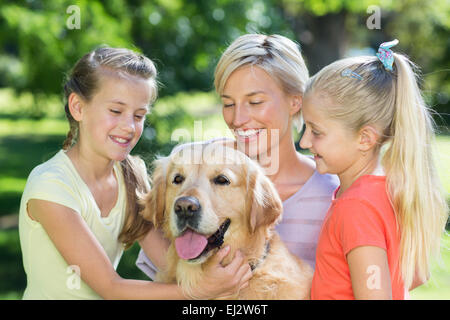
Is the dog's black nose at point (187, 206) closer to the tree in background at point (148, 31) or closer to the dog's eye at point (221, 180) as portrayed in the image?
the dog's eye at point (221, 180)

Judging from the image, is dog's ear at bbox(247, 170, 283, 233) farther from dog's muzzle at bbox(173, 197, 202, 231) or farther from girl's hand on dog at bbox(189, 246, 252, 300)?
dog's muzzle at bbox(173, 197, 202, 231)

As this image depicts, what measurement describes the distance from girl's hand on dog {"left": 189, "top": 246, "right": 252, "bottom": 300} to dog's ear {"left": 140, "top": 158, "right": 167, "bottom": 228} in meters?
0.43

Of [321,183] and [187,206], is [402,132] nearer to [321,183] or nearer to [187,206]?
[321,183]

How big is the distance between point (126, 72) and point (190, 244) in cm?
107

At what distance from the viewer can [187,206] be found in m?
2.60

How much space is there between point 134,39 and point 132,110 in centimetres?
515

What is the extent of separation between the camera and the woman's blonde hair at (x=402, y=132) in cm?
239

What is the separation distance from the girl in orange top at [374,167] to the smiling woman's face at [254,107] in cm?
51

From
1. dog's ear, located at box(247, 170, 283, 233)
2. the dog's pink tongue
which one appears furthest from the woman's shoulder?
the dog's pink tongue

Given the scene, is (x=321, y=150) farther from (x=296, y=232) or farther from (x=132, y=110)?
(x=132, y=110)

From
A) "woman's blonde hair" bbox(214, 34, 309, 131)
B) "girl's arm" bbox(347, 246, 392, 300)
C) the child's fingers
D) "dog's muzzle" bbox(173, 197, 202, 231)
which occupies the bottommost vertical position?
"girl's arm" bbox(347, 246, 392, 300)

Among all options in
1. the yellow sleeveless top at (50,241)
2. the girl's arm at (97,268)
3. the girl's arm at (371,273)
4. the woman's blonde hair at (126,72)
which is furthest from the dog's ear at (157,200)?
the girl's arm at (371,273)

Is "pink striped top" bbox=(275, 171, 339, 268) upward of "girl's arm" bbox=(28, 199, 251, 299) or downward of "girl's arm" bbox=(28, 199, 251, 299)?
upward

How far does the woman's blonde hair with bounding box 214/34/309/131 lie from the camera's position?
123 inches
